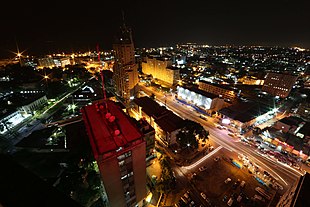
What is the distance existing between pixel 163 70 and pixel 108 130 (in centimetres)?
5683

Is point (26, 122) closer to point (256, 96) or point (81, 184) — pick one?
point (81, 184)

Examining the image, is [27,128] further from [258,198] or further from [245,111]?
[245,111]

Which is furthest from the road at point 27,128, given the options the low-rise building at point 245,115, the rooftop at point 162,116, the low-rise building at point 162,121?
the low-rise building at point 245,115

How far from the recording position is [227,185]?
2259cm

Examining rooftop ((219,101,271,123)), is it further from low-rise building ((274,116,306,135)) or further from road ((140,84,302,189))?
low-rise building ((274,116,306,135))

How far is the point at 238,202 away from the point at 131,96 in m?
41.1

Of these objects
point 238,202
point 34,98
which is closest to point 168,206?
point 238,202

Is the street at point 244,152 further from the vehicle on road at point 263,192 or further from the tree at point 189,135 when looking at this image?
the vehicle on road at point 263,192

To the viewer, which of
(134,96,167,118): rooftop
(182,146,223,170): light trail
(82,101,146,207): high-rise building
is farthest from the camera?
(134,96,167,118): rooftop

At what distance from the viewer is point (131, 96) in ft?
170

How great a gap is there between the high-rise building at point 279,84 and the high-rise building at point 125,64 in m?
51.8

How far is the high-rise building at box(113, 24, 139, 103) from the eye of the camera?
152 feet

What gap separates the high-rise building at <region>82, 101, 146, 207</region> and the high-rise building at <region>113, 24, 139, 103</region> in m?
31.2

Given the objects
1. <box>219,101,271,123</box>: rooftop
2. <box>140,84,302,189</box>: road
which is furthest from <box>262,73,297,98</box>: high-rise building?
<box>140,84,302,189</box>: road
